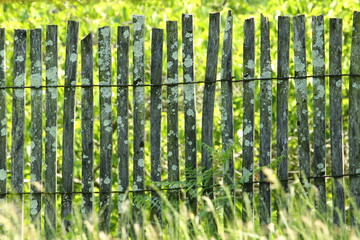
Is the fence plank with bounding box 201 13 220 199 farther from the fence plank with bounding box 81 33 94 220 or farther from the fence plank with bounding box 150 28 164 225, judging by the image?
the fence plank with bounding box 81 33 94 220

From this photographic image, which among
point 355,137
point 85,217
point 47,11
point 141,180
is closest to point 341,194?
point 355,137

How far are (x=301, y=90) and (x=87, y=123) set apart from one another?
1.35m

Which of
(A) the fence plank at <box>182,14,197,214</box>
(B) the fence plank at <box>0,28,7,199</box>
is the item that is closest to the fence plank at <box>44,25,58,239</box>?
(B) the fence plank at <box>0,28,7,199</box>

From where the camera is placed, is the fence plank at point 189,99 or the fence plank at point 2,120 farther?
the fence plank at point 2,120

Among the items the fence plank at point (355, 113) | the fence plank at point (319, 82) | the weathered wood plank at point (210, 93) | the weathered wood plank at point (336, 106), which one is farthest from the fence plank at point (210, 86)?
the fence plank at point (355, 113)

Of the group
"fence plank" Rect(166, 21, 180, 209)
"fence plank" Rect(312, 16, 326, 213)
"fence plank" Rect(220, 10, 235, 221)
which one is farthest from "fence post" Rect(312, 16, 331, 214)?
"fence plank" Rect(166, 21, 180, 209)

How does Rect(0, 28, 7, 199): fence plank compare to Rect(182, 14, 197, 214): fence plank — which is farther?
Rect(0, 28, 7, 199): fence plank

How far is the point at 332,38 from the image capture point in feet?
13.6

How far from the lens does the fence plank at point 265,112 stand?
4.09 meters

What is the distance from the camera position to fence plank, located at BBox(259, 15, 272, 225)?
13.4ft

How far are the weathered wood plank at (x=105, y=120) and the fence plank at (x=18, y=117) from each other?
0.50m

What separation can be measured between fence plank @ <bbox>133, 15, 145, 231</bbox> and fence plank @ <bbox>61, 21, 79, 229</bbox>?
15.0 inches

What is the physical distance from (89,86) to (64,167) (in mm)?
542

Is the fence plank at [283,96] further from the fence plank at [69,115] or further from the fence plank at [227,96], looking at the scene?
the fence plank at [69,115]
